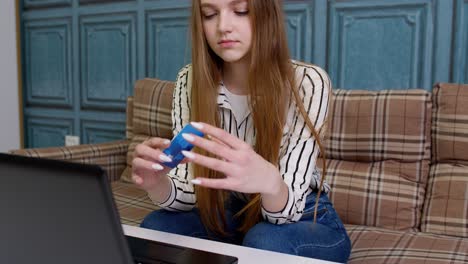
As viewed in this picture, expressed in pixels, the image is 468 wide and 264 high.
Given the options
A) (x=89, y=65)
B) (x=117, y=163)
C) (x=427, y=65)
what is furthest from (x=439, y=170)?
(x=89, y=65)

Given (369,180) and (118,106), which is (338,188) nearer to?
(369,180)

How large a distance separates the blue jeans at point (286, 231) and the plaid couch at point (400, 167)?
26 cm

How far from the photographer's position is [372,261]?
3.84 feet

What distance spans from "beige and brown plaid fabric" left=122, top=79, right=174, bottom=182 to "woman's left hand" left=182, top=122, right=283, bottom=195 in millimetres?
1208

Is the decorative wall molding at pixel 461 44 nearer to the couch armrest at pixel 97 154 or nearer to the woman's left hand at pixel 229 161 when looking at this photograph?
the woman's left hand at pixel 229 161

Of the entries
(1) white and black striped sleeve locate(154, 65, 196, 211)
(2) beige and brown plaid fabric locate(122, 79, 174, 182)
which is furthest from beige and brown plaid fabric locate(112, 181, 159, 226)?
(1) white and black striped sleeve locate(154, 65, 196, 211)

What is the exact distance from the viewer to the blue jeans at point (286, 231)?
88 centimetres

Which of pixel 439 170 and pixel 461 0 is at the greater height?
pixel 461 0

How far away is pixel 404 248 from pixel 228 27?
28.7 inches

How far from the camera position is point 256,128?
1.08m

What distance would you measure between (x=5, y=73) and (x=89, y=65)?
557mm

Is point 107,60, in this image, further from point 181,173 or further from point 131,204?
point 181,173

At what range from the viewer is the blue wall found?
1.68m

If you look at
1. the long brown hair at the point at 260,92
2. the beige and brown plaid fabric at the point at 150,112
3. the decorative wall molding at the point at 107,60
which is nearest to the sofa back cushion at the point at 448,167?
the long brown hair at the point at 260,92
